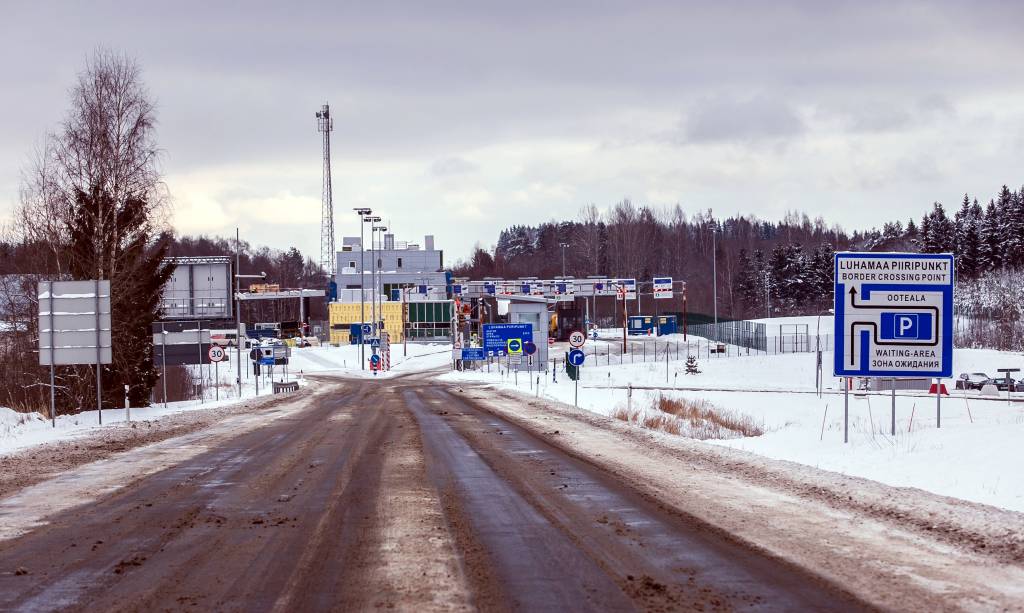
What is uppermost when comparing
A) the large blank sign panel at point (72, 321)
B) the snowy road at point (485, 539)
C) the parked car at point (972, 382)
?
the large blank sign panel at point (72, 321)

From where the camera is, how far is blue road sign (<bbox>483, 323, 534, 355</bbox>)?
183 feet

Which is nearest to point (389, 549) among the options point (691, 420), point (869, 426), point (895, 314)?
point (895, 314)

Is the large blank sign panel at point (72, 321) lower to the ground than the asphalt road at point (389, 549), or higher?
higher

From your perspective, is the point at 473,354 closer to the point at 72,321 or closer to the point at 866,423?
the point at 72,321

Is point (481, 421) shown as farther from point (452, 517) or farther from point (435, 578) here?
point (435, 578)

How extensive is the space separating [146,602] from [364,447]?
41.8 ft

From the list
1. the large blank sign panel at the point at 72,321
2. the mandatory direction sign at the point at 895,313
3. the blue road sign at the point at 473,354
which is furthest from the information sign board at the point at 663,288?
the mandatory direction sign at the point at 895,313

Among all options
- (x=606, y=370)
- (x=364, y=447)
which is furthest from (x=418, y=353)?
(x=364, y=447)

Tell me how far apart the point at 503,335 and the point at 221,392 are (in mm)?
16612

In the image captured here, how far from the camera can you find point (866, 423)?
26156 millimetres

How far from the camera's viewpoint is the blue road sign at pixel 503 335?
5567cm

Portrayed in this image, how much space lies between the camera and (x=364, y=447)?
20078mm

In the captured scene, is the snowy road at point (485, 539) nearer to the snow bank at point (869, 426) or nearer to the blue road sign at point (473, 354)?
the snow bank at point (869, 426)

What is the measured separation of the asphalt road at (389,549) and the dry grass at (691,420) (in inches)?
386
